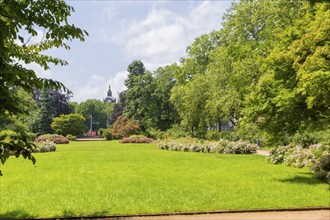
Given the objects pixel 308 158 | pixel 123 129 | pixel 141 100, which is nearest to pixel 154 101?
pixel 141 100

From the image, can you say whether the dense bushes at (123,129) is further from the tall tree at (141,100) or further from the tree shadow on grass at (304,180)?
the tree shadow on grass at (304,180)

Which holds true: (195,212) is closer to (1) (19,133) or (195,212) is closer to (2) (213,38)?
(1) (19,133)

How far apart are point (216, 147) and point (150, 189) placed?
14913mm

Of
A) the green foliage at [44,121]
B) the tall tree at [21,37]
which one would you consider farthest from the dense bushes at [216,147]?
the green foliage at [44,121]

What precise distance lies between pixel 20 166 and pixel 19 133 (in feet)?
48.6

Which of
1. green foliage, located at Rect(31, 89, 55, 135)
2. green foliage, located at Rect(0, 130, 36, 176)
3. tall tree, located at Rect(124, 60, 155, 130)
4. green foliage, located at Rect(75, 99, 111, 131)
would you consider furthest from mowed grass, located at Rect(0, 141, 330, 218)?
green foliage, located at Rect(75, 99, 111, 131)

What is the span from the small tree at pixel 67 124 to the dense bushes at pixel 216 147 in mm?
32161

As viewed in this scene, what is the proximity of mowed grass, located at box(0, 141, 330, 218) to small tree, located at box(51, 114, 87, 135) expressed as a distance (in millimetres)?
41452

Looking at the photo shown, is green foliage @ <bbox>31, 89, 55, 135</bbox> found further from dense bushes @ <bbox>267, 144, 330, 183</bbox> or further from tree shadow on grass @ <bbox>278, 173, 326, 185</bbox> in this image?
tree shadow on grass @ <bbox>278, 173, 326, 185</bbox>

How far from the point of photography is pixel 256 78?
27.2 m

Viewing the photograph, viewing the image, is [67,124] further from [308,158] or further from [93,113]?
[308,158]

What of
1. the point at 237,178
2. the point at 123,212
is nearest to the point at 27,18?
the point at 123,212

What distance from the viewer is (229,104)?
31109mm

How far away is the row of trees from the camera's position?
11375 millimetres
